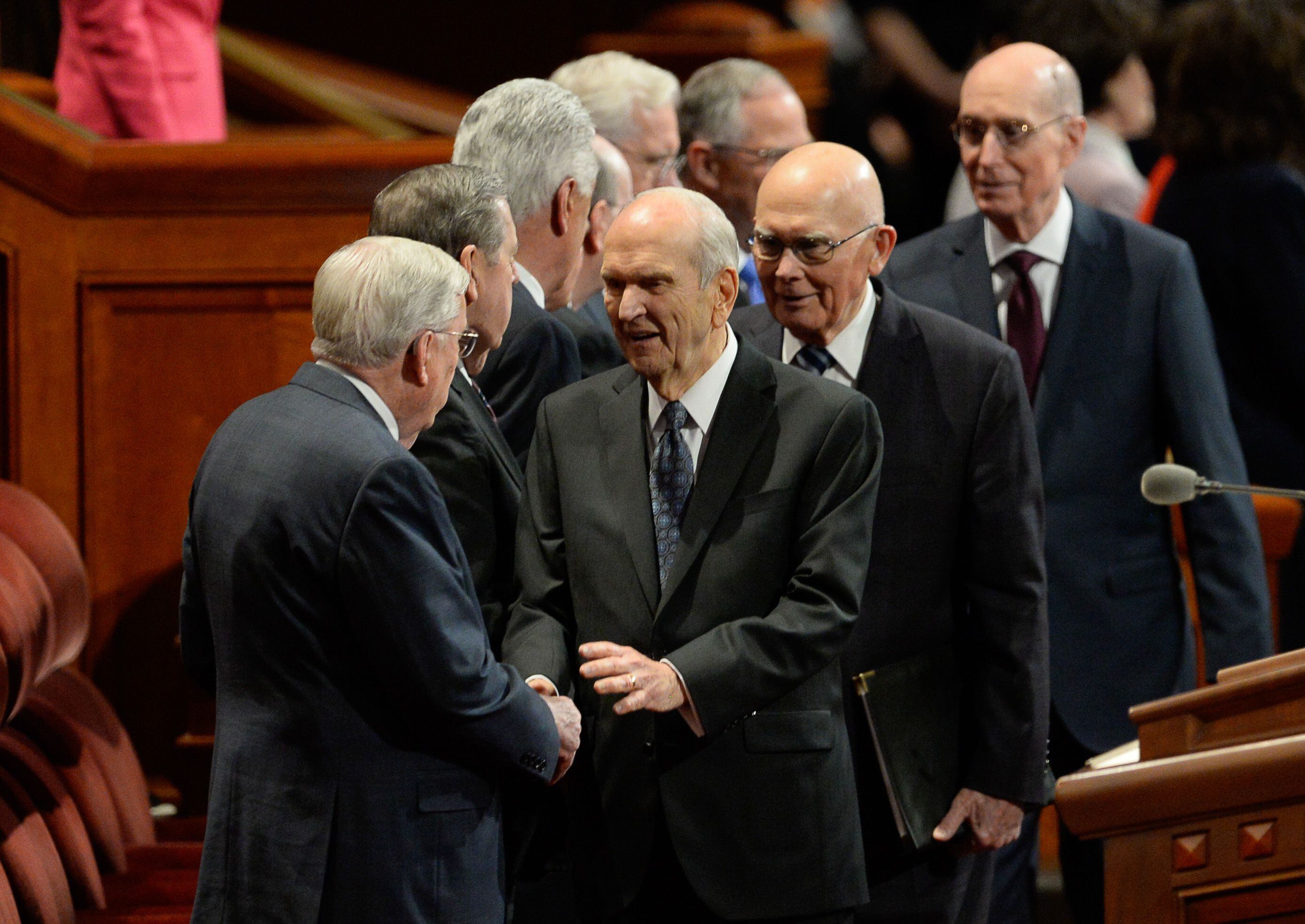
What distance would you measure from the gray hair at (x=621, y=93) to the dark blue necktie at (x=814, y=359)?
113 centimetres

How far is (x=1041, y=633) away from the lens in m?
2.91

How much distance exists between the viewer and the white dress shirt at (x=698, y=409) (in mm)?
2637

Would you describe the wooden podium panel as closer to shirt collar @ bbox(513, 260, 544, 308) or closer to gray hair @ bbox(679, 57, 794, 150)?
gray hair @ bbox(679, 57, 794, 150)

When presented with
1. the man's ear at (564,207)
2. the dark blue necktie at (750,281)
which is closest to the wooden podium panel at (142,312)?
the dark blue necktie at (750,281)

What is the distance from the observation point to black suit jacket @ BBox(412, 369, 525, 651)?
2.72 m

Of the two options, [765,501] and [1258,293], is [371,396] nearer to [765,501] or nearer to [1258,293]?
[765,501]

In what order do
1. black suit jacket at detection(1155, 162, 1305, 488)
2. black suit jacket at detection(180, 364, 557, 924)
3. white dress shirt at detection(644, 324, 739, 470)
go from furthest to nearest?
black suit jacket at detection(1155, 162, 1305, 488)
white dress shirt at detection(644, 324, 739, 470)
black suit jacket at detection(180, 364, 557, 924)

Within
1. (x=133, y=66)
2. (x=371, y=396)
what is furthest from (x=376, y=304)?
(x=133, y=66)

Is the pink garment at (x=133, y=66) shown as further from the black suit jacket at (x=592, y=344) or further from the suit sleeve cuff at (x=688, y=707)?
the suit sleeve cuff at (x=688, y=707)

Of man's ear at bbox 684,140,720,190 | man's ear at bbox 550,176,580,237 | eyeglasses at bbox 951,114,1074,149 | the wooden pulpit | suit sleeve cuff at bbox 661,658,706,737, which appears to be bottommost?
the wooden pulpit

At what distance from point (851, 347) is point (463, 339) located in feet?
2.19

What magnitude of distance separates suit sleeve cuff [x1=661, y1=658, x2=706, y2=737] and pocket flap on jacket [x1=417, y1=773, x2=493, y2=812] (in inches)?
11.7

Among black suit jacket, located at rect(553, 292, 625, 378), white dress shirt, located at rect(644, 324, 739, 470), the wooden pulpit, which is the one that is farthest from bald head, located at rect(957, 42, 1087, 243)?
the wooden pulpit

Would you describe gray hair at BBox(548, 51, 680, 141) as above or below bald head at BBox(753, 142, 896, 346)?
above
